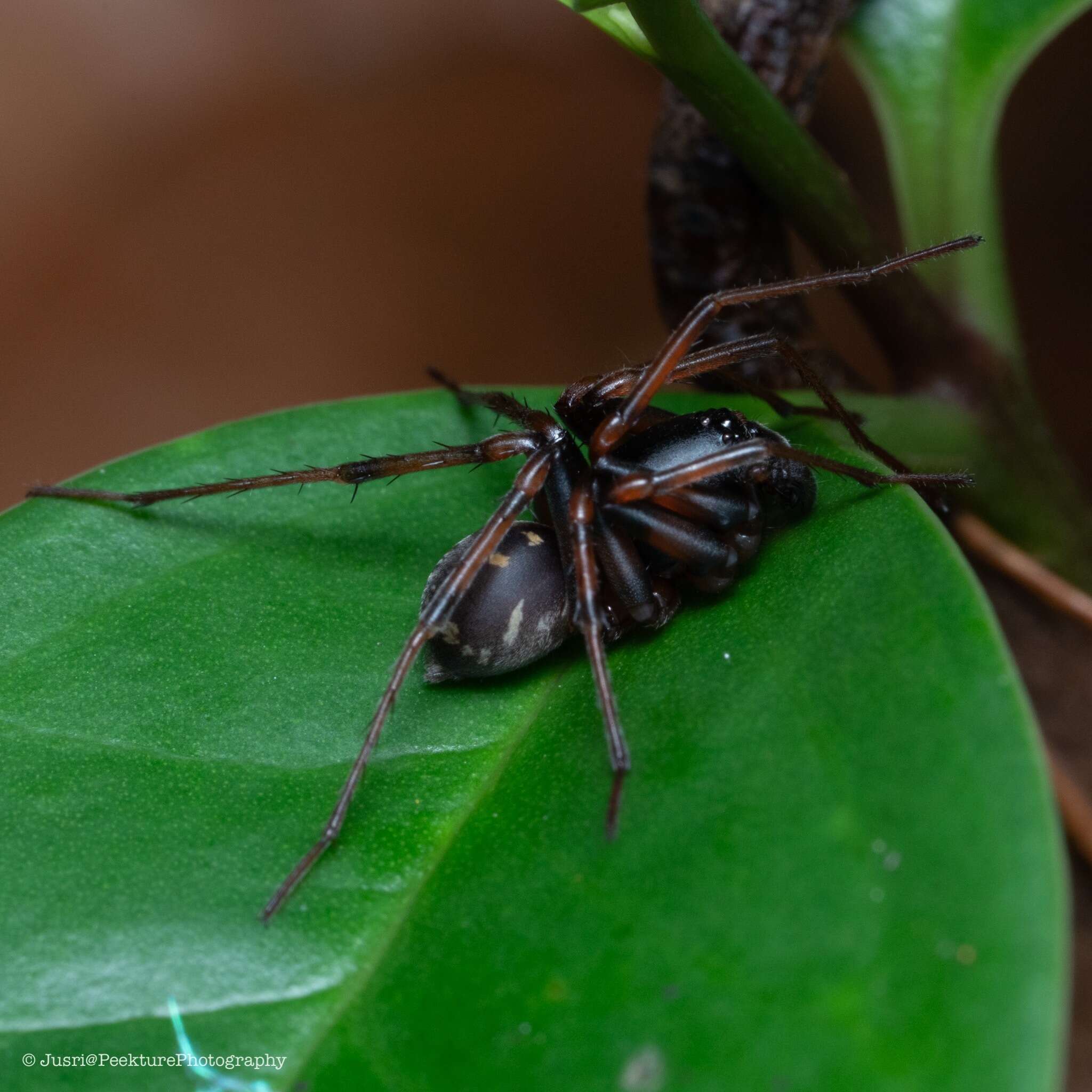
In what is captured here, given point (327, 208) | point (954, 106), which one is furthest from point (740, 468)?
point (327, 208)

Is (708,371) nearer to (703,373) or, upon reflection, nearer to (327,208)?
(703,373)

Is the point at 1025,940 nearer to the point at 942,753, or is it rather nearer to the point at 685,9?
the point at 942,753

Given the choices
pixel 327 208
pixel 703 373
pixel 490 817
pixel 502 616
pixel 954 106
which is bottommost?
pixel 490 817

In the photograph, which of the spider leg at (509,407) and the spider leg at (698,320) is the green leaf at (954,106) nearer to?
the spider leg at (698,320)

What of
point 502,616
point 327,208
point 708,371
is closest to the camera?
point 502,616

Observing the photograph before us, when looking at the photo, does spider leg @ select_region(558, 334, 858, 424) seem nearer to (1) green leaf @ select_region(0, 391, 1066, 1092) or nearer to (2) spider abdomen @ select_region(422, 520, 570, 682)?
(1) green leaf @ select_region(0, 391, 1066, 1092)

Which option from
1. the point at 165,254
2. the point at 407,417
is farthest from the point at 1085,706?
the point at 165,254
